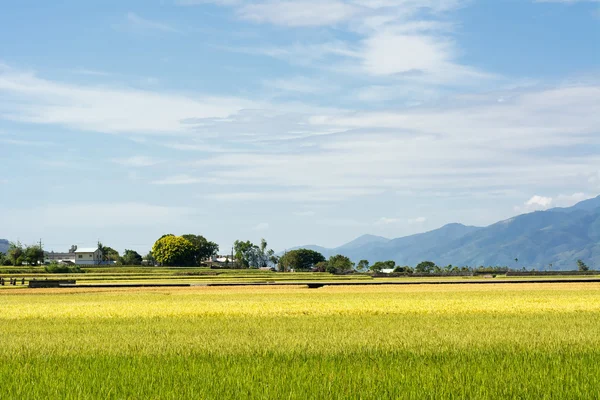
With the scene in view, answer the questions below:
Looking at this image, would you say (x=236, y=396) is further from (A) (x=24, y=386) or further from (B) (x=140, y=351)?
(B) (x=140, y=351)

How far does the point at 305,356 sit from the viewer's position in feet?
73.0

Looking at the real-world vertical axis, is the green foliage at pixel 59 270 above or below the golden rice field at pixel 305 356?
above

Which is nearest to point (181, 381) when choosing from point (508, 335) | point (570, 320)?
point (508, 335)

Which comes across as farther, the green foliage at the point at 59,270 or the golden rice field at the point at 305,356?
the green foliage at the point at 59,270

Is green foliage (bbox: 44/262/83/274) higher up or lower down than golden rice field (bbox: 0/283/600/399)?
higher up

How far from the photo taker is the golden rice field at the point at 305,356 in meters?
16.6

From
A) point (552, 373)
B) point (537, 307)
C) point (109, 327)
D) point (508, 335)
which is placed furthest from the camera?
point (537, 307)

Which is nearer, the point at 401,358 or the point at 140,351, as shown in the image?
the point at 401,358

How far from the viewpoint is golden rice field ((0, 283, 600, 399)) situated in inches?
652

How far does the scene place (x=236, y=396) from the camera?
1595 cm

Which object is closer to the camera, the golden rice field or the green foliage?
the golden rice field

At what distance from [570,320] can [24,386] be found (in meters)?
26.2

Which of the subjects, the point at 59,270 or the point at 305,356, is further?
the point at 59,270

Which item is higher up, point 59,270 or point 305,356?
point 59,270
